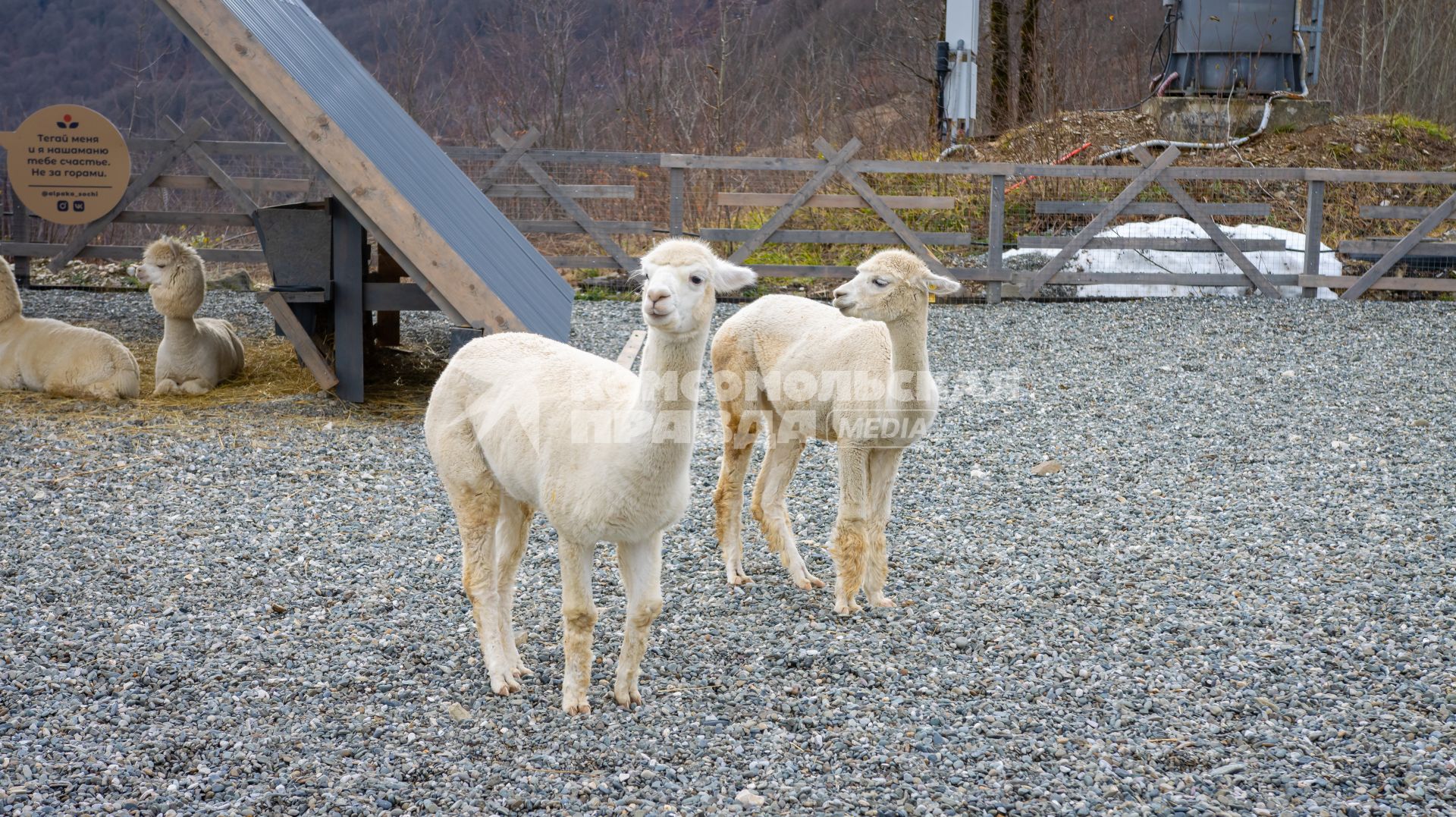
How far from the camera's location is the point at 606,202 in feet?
56.1

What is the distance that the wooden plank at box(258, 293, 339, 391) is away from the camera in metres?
7.78

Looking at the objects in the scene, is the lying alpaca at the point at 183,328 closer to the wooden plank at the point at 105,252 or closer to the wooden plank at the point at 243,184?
the wooden plank at the point at 105,252

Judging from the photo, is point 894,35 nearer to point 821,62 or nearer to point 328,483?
point 821,62

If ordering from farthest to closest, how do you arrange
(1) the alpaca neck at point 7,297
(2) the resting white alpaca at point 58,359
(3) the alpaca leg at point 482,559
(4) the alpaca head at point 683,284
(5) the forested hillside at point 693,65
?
(5) the forested hillside at point 693,65 < (1) the alpaca neck at point 7,297 < (2) the resting white alpaca at point 58,359 < (3) the alpaca leg at point 482,559 < (4) the alpaca head at point 683,284

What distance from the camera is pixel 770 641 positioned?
14.6 feet

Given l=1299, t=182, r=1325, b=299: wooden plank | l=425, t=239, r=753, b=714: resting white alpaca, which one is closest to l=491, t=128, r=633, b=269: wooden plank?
l=1299, t=182, r=1325, b=299: wooden plank

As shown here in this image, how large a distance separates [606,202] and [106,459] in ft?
36.4

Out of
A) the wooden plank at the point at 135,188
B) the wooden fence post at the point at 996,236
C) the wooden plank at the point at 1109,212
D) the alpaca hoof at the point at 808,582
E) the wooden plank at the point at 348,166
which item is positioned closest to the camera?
the alpaca hoof at the point at 808,582

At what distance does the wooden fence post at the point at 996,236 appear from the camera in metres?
13.3

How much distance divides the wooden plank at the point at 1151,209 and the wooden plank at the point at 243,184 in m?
8.83

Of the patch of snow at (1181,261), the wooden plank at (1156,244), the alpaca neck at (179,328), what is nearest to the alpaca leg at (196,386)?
the alpaca neck at (179,328)

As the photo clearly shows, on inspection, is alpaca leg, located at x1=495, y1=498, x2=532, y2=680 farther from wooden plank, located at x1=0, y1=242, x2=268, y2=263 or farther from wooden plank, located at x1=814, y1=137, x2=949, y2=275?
wooden plank, located at x1=0, y1=242, x2=268, y2=263

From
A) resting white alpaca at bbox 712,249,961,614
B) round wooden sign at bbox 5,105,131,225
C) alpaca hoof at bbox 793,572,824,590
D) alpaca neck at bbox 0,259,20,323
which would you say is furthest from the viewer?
round wooden sign at bbox 5,105,131,225

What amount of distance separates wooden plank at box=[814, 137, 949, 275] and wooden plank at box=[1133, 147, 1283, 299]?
2.58 meters
